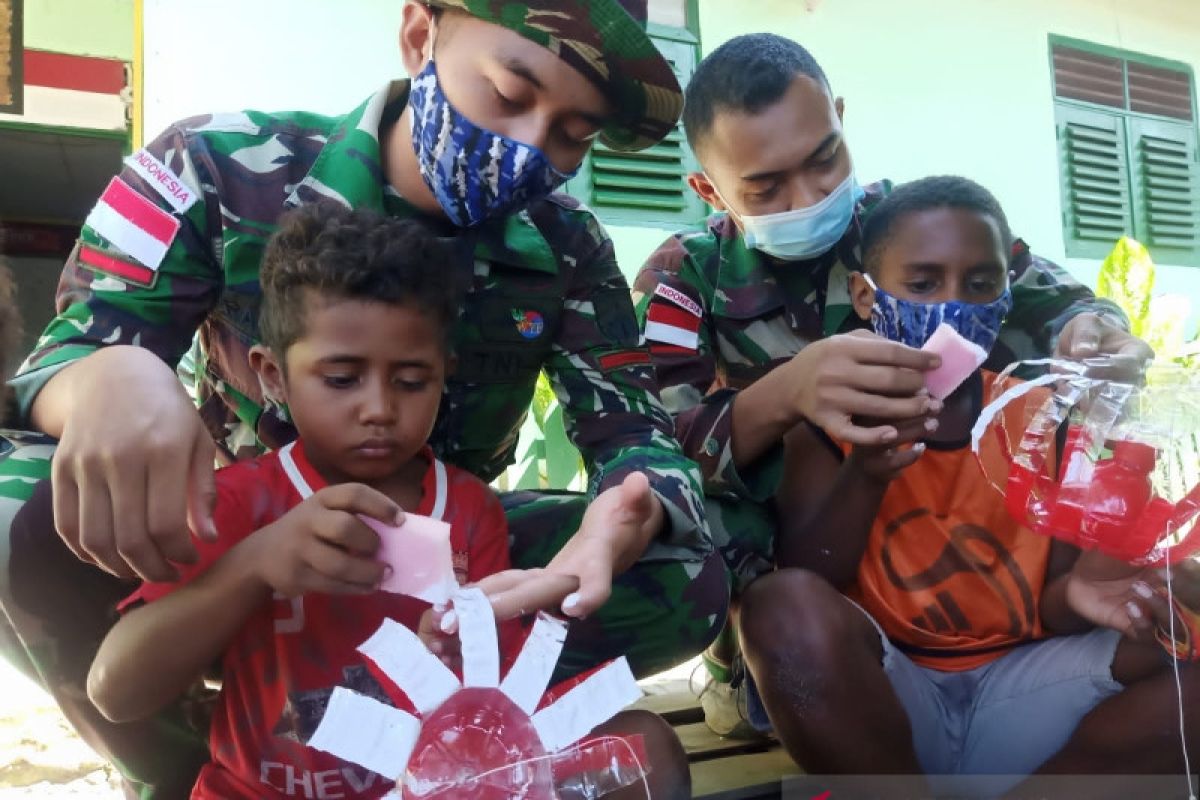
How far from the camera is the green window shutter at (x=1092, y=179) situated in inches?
204

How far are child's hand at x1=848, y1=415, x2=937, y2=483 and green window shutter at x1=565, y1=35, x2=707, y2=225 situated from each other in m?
2.66

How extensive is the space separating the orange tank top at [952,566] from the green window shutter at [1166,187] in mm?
4710

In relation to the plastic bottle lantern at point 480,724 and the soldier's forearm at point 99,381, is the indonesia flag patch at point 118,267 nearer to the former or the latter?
the soldier's forearm at point 99,381

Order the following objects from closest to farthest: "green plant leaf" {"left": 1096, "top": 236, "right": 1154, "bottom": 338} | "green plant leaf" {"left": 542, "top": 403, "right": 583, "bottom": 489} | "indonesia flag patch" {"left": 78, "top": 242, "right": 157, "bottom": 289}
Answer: "indonesia flag patch" {"left": 78, "top": 242, "right": 157, "bottom": 289} → "green plant leaf" {"left": 542, "top": 403, "right": 583, "bottom": 489} → "green plant leaf" {"left": 1096, "top": 236, "right": 1154, "bottom": 338}

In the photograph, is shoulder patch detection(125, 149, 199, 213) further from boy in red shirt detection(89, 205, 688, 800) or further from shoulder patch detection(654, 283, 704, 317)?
shoulder patch detection(654, 283, 704, 317)

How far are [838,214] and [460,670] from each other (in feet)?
4.00

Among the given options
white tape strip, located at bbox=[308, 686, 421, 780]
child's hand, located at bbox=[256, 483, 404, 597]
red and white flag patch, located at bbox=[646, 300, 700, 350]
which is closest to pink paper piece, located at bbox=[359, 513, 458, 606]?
child's hand, located at bbox=[256, 483, 404, 597]

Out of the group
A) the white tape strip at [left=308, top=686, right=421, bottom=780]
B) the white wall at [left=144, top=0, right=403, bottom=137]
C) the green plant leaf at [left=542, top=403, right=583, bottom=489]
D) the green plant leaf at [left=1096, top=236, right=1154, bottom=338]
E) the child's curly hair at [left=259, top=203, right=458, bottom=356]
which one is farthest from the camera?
the green plant leaf at [left=1096, top=236, right=1154, bottom=338]

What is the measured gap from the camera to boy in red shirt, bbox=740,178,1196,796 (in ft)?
4.25

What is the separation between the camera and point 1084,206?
5.20 metres

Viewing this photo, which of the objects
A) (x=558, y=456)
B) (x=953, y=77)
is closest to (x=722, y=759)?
(x=558, y=456)

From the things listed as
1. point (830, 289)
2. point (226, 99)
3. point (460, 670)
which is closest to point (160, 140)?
point (460, 670)

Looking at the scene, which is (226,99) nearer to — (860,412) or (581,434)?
(581,434)

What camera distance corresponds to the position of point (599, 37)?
1.27 metres
